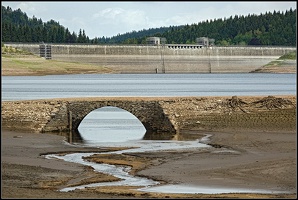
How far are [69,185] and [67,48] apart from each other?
140 metres

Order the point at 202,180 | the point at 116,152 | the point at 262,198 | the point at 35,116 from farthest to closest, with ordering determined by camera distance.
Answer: the point at 35,116 → the point at 116,152 → the point at 202,180 → the point at 262,198

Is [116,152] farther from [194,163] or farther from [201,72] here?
[201,72]

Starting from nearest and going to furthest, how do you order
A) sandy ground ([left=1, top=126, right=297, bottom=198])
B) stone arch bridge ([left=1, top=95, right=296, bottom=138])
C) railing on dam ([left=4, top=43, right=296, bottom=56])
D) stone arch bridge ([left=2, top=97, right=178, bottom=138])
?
sandy ground ([left=1, top=126, right=297, bottom=198]), stone arch bridge ([left=2, top=97, right=178, bottom=138]), stone arch bridge ([left=1, top=95, right=296, bottom=138]), railing on dam ([left=4, top=43, right=296, bottom=56])

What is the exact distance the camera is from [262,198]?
831 inches

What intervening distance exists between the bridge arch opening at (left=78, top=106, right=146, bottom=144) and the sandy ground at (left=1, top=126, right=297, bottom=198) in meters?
2.60

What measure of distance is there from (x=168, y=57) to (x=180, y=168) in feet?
472

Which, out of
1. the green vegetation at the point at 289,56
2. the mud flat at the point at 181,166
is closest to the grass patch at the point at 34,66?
the green vegetation at the point at 289,56

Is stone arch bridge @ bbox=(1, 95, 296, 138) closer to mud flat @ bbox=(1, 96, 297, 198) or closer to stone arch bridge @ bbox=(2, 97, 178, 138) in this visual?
stone arch bridge @ bbox=(2, 97, 178, 138)

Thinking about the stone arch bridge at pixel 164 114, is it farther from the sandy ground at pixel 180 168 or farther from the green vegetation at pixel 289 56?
the green vegetation at pixel 289 56

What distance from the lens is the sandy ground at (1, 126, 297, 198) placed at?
2178 cm

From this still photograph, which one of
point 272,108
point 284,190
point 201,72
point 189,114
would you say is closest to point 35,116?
point 189,114

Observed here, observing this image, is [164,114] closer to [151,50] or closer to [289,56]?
[151,50]

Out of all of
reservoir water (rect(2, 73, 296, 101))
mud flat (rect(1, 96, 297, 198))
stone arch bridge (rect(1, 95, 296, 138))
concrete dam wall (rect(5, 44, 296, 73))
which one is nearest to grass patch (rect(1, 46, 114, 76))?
concrete dam wall (rect(5, 44, 296, 73))

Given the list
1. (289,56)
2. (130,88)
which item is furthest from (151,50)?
(130,88)
